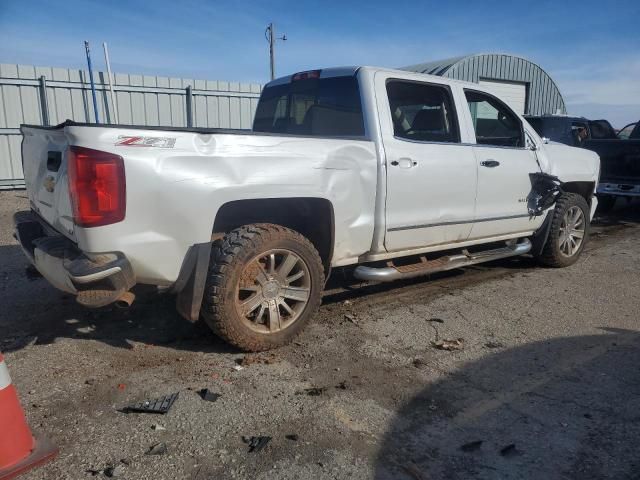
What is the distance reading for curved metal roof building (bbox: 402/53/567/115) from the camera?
63.2 ft

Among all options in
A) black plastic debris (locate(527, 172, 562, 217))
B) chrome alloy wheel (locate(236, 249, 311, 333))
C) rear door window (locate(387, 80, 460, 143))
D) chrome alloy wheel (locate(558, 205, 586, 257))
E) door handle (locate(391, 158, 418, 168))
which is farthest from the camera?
chrome alloy wheel (locate(558, 205, 586, 257))

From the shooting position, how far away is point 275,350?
3.72 meters

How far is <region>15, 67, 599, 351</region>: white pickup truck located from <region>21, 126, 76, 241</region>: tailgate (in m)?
0.02

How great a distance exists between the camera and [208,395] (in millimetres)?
3074

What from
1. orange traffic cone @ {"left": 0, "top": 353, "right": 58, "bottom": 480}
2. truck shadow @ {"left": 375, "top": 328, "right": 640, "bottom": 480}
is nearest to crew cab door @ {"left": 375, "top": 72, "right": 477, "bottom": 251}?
truck shadow @ {"left": 375, "top": 328, "right": 640, "bottom": 480}

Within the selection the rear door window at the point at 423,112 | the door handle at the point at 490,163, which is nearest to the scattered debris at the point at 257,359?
the rear door window at the point at 423,112

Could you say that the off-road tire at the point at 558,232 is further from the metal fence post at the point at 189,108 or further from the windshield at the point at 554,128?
the metal fence post at the point at 189,108

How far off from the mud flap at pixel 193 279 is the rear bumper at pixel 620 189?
8780 mm

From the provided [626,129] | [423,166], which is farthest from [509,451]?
[626,129]

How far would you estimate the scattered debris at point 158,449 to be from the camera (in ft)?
8.30

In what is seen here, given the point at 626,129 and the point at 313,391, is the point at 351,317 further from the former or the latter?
→ the point at 626,129

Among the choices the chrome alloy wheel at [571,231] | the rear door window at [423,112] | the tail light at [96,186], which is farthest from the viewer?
the chrome alloy wheel at [571,231]

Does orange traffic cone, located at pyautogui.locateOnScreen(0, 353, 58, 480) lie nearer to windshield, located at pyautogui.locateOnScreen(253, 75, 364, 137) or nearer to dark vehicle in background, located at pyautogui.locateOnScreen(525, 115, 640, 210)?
windshield, located at pyautogui.locateOnScreen(253, 75, 364, 137)

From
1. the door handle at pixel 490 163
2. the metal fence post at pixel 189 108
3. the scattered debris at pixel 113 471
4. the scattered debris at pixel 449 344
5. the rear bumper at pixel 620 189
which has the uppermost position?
the metal fence post at pixel 189 108
